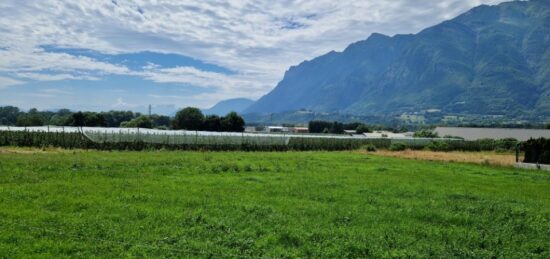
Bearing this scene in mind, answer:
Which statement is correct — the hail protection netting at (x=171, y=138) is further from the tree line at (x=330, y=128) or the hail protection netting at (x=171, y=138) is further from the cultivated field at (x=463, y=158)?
the tree line at (x=330, y=128)

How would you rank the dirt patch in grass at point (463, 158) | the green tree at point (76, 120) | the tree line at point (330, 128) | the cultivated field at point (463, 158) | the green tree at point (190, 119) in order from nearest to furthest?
the cultivated field at point (463, 158)
the dirt patch in grass at point (463, 158)
the green tree at point (76, 120)
the green tree at point (190, 119)
the tree line at point (330, 128)

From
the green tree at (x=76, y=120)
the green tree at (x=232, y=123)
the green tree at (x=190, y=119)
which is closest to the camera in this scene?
the green tree at (x=76, y=120)

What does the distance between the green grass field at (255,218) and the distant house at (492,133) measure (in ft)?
294

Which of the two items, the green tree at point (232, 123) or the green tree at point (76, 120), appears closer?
the green tree at point (76, 120)

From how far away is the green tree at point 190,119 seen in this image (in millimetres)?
94500

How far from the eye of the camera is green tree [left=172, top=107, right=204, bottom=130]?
310 feet

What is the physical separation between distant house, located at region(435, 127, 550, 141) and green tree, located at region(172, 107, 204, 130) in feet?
205

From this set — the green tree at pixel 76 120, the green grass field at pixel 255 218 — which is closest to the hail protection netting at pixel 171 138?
the green grass field at pixel 255 218

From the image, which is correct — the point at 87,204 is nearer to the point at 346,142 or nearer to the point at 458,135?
the point at 346,142

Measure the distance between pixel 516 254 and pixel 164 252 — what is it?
730 cm

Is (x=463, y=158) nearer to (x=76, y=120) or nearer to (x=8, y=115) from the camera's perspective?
(x=76, y=120)

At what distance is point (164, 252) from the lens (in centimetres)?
855

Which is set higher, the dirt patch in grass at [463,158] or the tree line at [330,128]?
the tree line at [330,128]

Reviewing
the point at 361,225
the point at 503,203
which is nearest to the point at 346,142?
the point at 503,203
